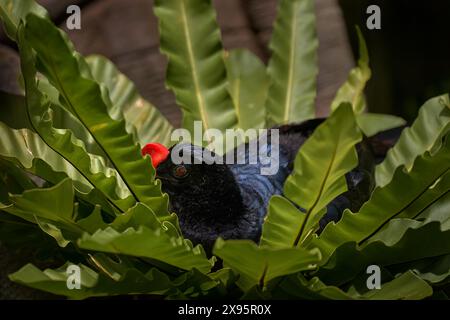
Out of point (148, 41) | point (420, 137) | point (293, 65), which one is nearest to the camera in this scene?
point (420, 137)

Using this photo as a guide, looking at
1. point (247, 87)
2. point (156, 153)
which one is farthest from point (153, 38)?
point (156, 153)

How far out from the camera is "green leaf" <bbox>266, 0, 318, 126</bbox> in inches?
44.3

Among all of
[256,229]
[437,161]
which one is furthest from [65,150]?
[437,161]

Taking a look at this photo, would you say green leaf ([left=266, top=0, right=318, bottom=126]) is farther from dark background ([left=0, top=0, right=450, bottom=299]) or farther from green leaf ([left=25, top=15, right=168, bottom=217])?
green leaf ([left=25, top=15, right=168, bottom=217])

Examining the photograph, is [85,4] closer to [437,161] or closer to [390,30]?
[437,161]

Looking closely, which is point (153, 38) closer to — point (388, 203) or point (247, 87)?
point (247, 87)

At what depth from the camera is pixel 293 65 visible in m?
1.14

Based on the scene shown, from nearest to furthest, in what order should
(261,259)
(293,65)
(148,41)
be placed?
(261,259) < (293,65) < (148,41)

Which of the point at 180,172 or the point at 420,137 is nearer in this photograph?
the point at 180,172

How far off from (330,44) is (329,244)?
742 mm

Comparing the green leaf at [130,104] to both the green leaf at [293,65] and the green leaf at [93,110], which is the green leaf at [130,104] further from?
the green leaf at [93,110]

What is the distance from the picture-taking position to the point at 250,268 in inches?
26.5

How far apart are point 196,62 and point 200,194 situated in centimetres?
29

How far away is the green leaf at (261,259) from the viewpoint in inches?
24.7
